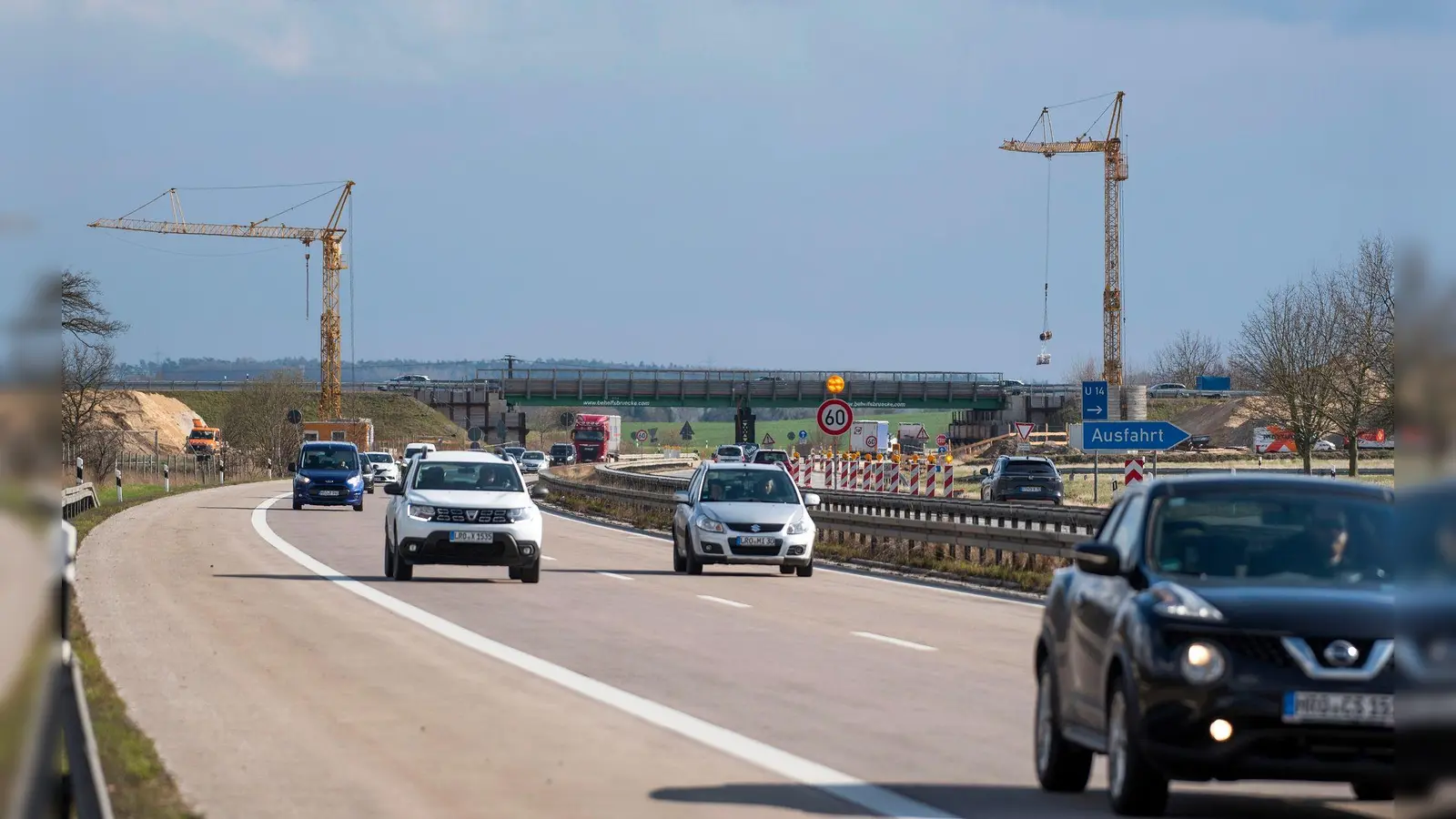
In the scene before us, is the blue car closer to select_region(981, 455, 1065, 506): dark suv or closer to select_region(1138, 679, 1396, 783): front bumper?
select_region(981, 455, 1065, 506): dark suv

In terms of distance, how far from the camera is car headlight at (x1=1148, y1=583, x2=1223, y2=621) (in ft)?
25.4

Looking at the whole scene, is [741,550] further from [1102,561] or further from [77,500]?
[77,500]

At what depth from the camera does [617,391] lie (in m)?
143

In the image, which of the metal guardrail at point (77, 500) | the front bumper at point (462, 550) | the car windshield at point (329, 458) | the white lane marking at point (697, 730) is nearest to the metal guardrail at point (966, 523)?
the front bumper at point (462, 550)

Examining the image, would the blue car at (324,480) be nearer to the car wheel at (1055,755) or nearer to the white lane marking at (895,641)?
the white lane marking at (895,641)

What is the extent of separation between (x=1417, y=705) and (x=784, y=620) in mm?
17797

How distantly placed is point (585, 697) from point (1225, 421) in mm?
123411

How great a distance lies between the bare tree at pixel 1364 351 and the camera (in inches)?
1325

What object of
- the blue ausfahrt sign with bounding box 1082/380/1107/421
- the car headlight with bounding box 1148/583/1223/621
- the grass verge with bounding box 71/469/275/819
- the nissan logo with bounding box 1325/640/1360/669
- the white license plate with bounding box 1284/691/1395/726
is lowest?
the grass verge with bounding box 71/469/275/819

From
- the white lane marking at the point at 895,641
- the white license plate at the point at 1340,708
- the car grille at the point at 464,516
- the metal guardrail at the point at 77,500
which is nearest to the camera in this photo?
the white license plate at the point at 1340,708

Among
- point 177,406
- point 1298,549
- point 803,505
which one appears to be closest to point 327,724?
point 1298,549

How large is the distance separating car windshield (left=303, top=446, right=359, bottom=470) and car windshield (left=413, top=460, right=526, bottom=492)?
2475 cm

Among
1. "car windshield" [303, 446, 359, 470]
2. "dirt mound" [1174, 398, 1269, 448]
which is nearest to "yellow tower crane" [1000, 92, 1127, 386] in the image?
"dirt mound" [1174, 398, 1269, 448]

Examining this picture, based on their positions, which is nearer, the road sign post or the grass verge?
the grass verge
